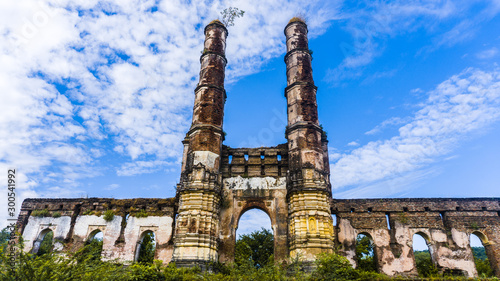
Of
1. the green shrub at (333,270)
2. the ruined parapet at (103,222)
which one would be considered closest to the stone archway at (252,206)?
the green shrub at (333,270)

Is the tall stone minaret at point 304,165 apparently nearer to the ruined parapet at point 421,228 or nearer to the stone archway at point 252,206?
the stone archway at point 252,206

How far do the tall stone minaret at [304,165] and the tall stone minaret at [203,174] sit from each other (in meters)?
3.41

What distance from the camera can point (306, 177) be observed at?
551 inches

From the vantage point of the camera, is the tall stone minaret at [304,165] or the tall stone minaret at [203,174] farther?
the tall stone minaret at [304,165]

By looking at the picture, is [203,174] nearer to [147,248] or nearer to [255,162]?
[255,162]

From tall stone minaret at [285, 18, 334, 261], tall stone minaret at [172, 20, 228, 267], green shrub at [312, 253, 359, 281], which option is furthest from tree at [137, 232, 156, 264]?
green shrub at [312, 253, 359, 281]

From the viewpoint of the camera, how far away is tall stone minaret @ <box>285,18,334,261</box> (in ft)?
42.6

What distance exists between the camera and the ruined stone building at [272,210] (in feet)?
44.3

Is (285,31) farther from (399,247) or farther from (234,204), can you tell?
(399,247)

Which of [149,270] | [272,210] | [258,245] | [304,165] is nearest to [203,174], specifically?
[272,210]

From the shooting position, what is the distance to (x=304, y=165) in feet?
47.1

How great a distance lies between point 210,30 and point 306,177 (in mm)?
10578

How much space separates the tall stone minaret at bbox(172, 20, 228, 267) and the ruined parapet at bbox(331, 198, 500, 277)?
7380mm

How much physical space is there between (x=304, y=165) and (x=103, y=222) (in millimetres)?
11728
